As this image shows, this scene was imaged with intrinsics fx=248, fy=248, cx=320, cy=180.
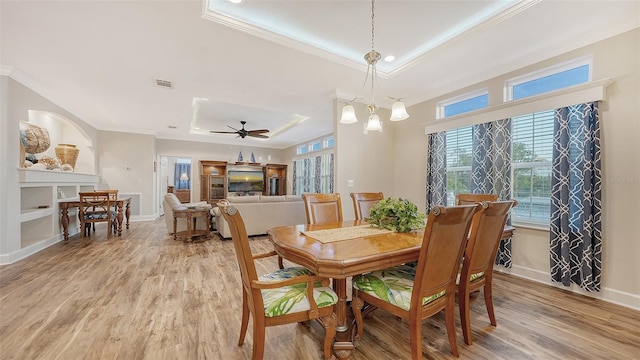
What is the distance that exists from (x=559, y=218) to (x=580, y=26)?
1939mm

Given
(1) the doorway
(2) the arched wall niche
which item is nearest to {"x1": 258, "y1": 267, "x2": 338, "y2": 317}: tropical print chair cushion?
(2) the arched wall niche

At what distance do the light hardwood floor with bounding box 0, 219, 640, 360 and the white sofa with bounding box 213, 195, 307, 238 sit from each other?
6.12 feet

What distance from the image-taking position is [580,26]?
96.3 inches

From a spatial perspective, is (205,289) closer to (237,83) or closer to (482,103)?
(237,83)

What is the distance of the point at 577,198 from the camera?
2549mm

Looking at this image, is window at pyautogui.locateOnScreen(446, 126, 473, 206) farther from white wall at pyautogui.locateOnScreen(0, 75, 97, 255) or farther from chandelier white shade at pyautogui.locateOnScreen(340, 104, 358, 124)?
white wall at pyautogui.locateOnScreen(0, 75, 97, 255)

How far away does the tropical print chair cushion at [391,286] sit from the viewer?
1502 millimetres

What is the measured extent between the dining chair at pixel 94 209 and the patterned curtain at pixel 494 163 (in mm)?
Answer: 6583

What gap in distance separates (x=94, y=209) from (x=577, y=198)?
7755 mm

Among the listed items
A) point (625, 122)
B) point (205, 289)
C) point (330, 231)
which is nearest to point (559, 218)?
point (625, 122)

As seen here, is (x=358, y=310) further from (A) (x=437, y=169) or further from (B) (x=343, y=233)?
(A) (x=437, y=169)

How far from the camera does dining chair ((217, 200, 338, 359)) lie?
53.0 inches

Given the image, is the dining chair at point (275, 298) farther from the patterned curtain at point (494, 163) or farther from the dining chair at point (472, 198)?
the patterned curtain at point (494, 163)

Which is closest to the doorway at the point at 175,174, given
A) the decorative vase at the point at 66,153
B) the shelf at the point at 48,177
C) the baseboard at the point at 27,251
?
the shelf at the point at 48,177
